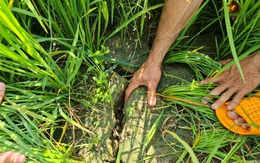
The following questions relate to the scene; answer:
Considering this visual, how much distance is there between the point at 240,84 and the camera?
179 centimetres

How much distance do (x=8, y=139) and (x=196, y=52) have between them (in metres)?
1.06

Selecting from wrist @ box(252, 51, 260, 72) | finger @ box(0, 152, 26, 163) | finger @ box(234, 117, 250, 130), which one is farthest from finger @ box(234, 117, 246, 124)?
finger @ box(0, 152, 26, 163)

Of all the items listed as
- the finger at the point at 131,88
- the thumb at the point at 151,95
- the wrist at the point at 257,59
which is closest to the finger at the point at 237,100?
the wrist at the point at 257,59

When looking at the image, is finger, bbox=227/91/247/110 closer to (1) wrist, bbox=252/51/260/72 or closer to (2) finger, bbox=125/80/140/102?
(1) wrist, bbox=252/51/260/72

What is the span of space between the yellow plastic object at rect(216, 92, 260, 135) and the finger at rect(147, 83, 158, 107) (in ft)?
1.12

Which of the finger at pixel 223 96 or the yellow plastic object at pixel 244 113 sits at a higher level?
the finger at pixel 223 96

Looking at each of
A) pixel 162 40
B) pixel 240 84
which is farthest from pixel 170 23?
pixel 240 84

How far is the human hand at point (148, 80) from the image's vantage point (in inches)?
70.9

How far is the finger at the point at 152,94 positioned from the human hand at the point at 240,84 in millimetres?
259

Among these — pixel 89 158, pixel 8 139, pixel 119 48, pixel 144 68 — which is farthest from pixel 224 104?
pixel 8 139

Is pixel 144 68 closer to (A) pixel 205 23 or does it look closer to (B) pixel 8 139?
(A) pixel 205 23

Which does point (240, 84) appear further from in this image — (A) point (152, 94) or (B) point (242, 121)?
(A) point (152, 94)

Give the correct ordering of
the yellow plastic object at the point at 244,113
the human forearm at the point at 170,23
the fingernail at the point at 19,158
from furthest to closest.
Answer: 1. the yellow plastic object at the point at 244,113
2. the human forearm at the point at 170,23
3. the fingernail at the point at 19,158

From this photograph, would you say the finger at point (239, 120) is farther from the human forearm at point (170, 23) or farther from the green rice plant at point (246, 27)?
the human forearm at point (170, 23)
